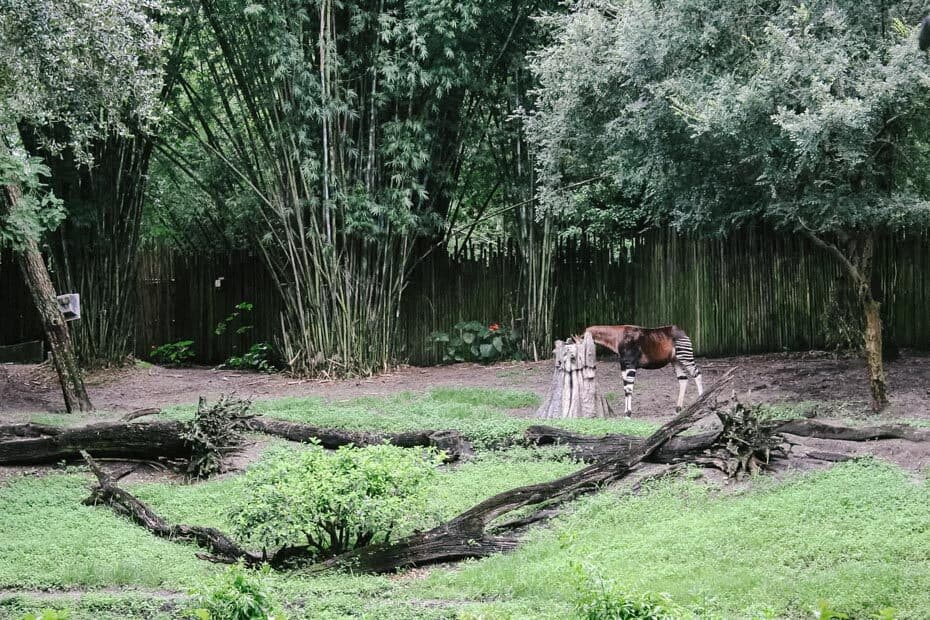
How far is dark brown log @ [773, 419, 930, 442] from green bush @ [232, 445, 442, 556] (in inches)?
113

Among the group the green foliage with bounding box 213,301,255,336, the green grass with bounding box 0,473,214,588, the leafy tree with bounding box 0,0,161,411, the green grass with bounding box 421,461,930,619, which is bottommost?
the green grass with bounding box 0,473,214,588

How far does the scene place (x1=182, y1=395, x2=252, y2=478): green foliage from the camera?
28.6 ft

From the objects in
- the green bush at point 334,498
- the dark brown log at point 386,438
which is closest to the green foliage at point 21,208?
the dark brown log at point 386,438

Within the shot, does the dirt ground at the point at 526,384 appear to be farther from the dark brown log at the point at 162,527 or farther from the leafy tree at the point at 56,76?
the dark brown log at the point at 162,527

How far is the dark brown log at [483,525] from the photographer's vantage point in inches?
240

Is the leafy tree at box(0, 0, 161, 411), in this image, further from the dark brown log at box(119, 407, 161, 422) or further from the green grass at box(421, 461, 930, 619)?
the green grass at box(421, 461, 930, 619)

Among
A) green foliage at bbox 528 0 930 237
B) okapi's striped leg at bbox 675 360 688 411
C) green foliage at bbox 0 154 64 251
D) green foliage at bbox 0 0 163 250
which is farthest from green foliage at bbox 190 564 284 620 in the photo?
green foliage at bbox 0 154 64 251

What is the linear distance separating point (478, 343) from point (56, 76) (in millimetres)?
8676

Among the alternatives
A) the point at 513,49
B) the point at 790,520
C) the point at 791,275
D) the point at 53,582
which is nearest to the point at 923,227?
the point at 791,275

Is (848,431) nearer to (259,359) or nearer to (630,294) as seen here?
(630,294)

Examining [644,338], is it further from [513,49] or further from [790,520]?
[513,49]

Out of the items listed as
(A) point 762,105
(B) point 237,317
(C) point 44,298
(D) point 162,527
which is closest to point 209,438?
(D) point 162,527

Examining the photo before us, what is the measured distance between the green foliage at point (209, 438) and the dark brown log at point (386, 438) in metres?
0.48

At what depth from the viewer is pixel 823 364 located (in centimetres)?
1255
